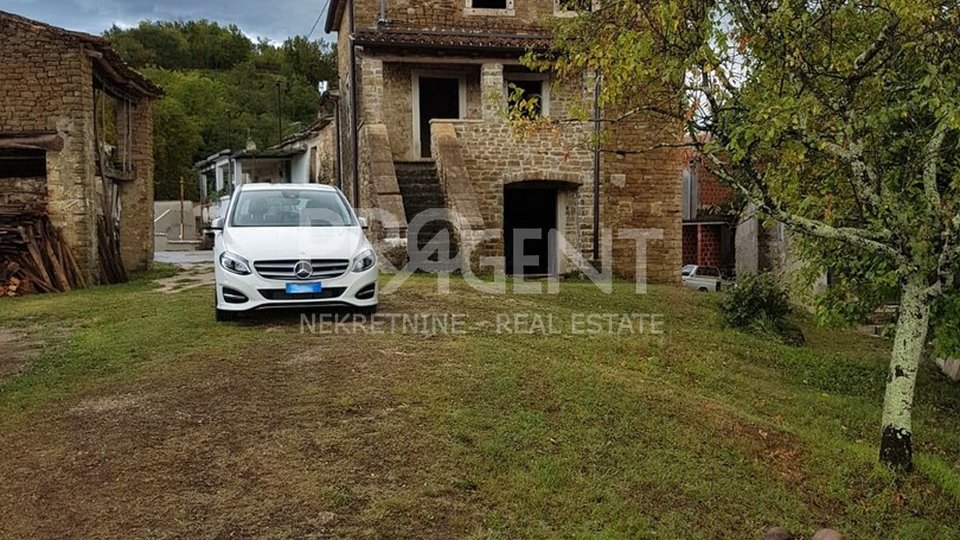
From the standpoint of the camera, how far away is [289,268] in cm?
A: 802

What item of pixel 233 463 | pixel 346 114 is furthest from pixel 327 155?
pixel 233 463

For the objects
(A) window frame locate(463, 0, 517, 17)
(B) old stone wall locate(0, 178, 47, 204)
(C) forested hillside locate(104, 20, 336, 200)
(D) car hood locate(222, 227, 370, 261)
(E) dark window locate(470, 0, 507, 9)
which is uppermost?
(C) forested hillside locate(104, 20, 336, 200)

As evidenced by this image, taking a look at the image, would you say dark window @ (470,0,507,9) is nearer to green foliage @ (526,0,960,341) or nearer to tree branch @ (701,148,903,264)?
green foliage @ (526,0,960,341)

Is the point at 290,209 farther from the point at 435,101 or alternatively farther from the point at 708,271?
the point at 708,271

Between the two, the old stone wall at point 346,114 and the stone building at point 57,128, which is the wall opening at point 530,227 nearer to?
the old stone wall at point 346,114

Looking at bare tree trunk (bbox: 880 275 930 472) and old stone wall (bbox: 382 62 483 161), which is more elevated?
old stone wall (bbox: 382 62 483 161)

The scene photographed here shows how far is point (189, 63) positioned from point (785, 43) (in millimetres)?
59956

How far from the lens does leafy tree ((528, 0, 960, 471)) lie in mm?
5109

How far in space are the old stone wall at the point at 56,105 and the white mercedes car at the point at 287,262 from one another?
7159 mm

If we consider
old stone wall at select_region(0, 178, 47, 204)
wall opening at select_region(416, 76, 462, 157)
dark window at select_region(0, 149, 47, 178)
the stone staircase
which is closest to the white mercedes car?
the stone staircase

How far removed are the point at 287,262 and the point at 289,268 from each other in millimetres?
72

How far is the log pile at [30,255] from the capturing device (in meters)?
13.4

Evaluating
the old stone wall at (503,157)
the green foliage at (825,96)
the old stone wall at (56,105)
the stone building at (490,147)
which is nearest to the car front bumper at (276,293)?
the green foliage at (825,96)

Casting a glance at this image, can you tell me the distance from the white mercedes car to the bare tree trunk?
18.1ft
